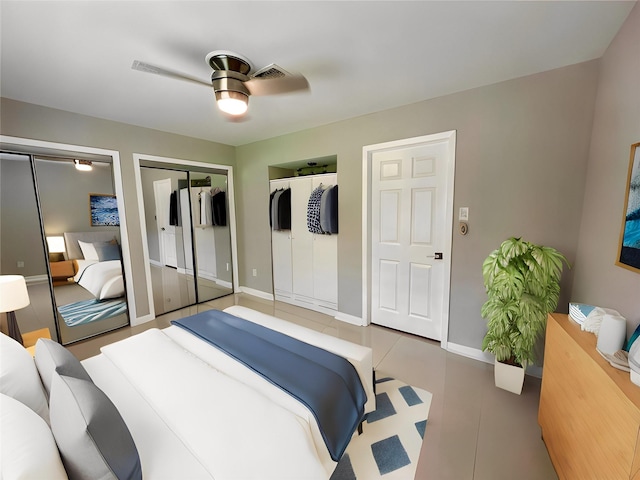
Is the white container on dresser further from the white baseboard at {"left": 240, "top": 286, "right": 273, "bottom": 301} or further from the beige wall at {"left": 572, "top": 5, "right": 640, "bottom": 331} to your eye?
the beige wall at {"left": 572, "top": 5, "right": 640, "bottom": 331}

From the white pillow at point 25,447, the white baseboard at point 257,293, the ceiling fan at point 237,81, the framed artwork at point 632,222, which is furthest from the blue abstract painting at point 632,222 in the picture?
the white baseboard at point 257,293

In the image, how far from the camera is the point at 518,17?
54.7 inches

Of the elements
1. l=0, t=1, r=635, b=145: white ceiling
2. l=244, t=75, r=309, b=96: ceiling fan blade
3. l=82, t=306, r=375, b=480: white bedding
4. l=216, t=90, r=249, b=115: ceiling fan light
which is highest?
l=0, t=1, r=635, b=145: white ceiling

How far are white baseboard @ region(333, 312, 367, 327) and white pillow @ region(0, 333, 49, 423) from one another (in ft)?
8.58

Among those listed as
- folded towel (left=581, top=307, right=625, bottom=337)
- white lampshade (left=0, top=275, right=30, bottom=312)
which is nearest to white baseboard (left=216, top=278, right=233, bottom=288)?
white lampshade (left=0, top=275, right=30, bottom=312)

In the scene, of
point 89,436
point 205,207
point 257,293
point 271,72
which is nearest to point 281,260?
point 257,293

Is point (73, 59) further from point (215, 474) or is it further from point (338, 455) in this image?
point (338, 455)

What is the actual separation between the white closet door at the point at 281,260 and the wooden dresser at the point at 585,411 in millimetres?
2951

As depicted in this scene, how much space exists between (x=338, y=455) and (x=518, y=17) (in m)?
2.48

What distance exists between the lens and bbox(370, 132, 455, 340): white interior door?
249 centimetres

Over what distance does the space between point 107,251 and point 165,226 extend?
29.1 inches

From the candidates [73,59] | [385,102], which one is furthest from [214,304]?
[385,102]

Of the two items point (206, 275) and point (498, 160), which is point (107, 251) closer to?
point (206, 275)

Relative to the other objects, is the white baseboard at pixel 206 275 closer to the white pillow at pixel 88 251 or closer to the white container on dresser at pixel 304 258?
the white container on dresser at pixel 304 258
